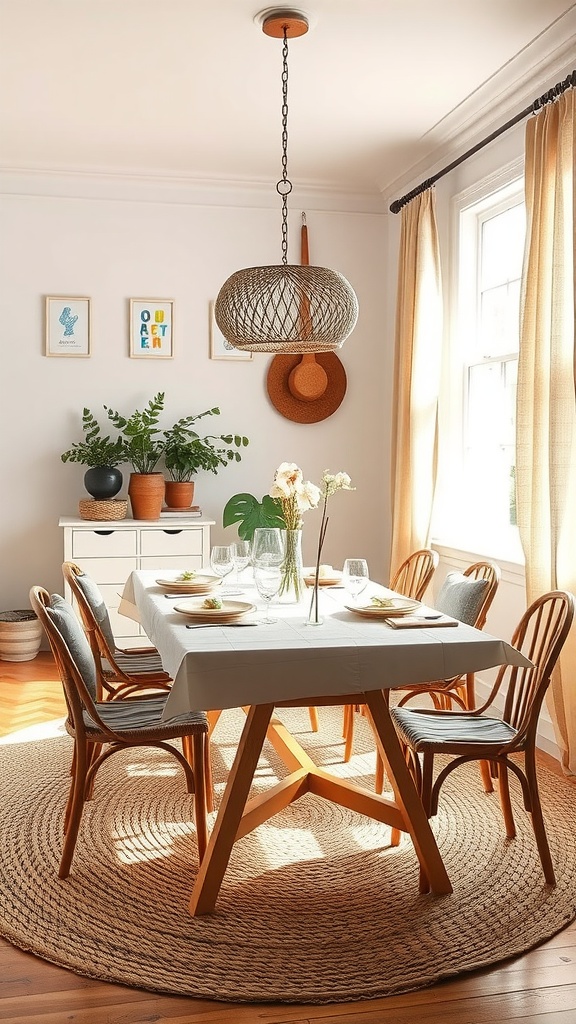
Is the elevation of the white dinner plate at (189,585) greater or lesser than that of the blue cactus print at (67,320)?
lesser

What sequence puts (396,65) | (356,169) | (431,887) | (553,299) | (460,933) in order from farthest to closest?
(356,169), (396,65), (553,299), (431,887), (460,933)

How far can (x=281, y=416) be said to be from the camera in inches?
242

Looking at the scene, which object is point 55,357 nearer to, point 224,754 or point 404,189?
point 404,189

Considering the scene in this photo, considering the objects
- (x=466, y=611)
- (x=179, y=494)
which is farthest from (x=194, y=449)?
(x=466, y=611)

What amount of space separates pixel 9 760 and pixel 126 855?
1.09 metres

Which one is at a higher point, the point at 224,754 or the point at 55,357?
the point at 55,357

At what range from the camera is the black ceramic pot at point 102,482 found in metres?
5.54

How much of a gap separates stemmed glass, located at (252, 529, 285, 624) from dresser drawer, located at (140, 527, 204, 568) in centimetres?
233

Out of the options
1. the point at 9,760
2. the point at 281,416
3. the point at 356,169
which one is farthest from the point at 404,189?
the point at 9,760

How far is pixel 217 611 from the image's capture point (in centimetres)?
293

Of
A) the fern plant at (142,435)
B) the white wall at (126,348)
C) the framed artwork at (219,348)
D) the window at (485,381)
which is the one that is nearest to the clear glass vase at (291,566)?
the window at (485,381)

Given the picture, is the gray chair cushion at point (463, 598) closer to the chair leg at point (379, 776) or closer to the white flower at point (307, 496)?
the chair leg at point (379, 776)

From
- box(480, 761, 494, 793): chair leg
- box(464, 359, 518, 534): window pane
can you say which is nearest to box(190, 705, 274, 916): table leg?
box(480, 761, 494, 793): chair leg

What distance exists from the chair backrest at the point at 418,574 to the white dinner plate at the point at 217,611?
40.6 inches
